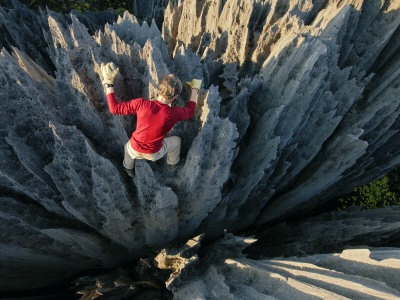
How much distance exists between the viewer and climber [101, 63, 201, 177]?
4.26 m

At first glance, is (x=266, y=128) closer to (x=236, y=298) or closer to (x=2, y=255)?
(x=236, y=298)

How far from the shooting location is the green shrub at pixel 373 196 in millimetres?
9242

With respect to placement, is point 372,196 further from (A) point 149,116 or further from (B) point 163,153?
(A) point 149,116

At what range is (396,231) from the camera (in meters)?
5.88

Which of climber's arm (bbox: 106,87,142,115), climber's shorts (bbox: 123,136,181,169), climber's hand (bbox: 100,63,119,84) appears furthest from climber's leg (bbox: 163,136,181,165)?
climber's hand (bbox: 100,63,119,84)

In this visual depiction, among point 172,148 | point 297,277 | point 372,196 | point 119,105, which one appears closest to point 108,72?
point 119,105

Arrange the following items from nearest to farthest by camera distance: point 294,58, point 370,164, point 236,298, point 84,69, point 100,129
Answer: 1. point 236,298
2. point 84,69
3. point 100,129
4. point 294,58
5. point 370,164

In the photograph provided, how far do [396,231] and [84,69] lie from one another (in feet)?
24.7

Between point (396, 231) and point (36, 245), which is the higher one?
point (36, 245)

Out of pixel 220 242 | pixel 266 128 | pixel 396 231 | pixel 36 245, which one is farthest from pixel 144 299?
pixel 396 231

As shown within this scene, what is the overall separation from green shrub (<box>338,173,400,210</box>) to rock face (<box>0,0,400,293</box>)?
1.37 metres

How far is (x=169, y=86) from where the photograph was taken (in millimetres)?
4168

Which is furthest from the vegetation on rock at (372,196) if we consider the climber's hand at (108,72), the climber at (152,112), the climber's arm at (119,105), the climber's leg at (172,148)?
the climber's hand at (108,72)

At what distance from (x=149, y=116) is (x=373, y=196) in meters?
9.01
